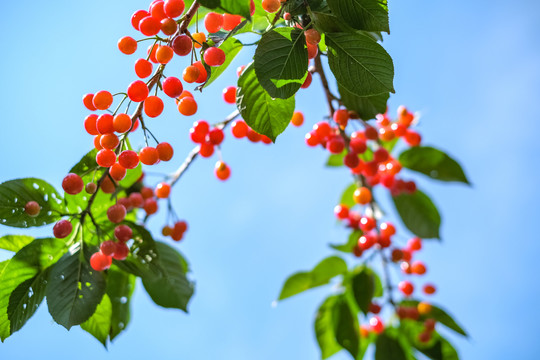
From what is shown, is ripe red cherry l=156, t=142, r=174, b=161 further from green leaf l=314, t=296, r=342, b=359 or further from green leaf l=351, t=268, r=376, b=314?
green leaf l=314, t=296, r=342, b=359

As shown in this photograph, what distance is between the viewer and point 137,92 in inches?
39.4

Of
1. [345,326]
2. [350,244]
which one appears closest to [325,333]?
[345,326]

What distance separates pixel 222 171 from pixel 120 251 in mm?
584

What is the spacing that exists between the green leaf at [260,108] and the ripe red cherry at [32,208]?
1.95 feet

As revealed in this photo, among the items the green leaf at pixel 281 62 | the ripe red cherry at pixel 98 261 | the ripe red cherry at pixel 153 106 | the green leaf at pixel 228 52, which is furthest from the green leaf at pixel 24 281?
the green leaf at pixel 281 62

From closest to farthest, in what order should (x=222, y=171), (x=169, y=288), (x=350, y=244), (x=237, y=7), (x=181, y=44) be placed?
1. (x=237, y=7)
2. (x=181, y=44)
3. (x=169, y=288)
4. (x=222, y=171)
5. (x=350, y=244)

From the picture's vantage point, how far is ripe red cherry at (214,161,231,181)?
1.75 m

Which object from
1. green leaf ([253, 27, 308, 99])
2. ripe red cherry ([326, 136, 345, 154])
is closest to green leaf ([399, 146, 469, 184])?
ripe red cherry ([326, 136, 345, 154])

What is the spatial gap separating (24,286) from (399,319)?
1584 millimetres

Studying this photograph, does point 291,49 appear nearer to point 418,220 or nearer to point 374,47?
point 374,47

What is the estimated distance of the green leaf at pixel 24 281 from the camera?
1201 mm

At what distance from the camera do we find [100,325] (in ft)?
4.50

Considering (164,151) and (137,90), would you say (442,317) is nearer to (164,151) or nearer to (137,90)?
(164,151)

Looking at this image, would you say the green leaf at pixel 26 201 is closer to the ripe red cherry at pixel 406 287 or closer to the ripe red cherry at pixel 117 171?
the ripe red cherry at pixel 117 171
